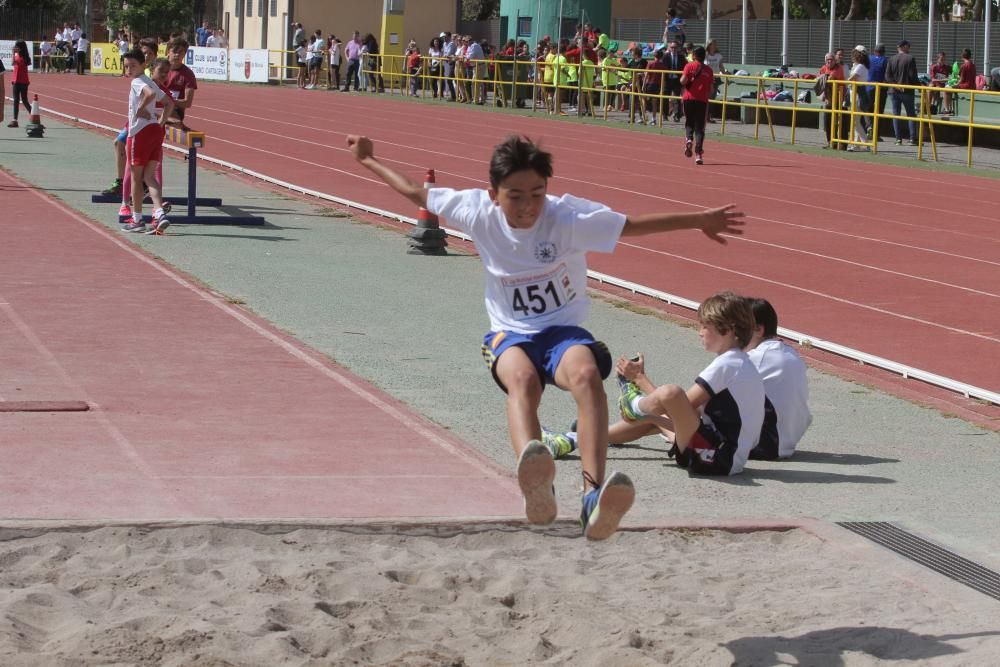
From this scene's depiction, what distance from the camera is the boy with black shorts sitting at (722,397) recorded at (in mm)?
7594

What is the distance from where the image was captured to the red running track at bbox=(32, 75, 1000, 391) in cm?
1269

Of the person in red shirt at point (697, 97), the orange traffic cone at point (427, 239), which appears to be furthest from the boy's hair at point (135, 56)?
the person in red shirt at point (697, 97)

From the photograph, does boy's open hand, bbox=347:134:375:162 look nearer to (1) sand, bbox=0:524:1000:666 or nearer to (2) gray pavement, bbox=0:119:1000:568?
(1) sand, bbox=0:524:1000:666

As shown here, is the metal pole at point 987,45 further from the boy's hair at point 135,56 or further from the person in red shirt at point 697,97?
the boy's hair at point 135,56

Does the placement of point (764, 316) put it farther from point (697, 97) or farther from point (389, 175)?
point (697, 97)

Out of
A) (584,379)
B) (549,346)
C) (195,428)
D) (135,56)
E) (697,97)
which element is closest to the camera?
(584,379)

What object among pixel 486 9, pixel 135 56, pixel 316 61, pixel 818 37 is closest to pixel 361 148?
pixel 135 56

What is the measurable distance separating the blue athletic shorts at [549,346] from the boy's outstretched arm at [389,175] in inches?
26.8

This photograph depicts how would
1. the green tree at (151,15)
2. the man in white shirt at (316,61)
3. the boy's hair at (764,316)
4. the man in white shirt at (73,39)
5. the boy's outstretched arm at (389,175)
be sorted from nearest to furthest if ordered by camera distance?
the boy's outstretched arm at (389,175) < the boy's hair at (764,316) < the man in white shirt at (316,61) < the man in white shirt at (73,39) < the green tree at (151,15)

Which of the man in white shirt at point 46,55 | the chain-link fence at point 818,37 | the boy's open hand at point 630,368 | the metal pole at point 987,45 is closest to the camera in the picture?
the boy's open hand at point 630,368

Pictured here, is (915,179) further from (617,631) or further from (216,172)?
(617,631)

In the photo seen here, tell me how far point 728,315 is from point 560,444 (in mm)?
1080

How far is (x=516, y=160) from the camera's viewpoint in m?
5.71

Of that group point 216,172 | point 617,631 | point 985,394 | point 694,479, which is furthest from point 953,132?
point 617,631
